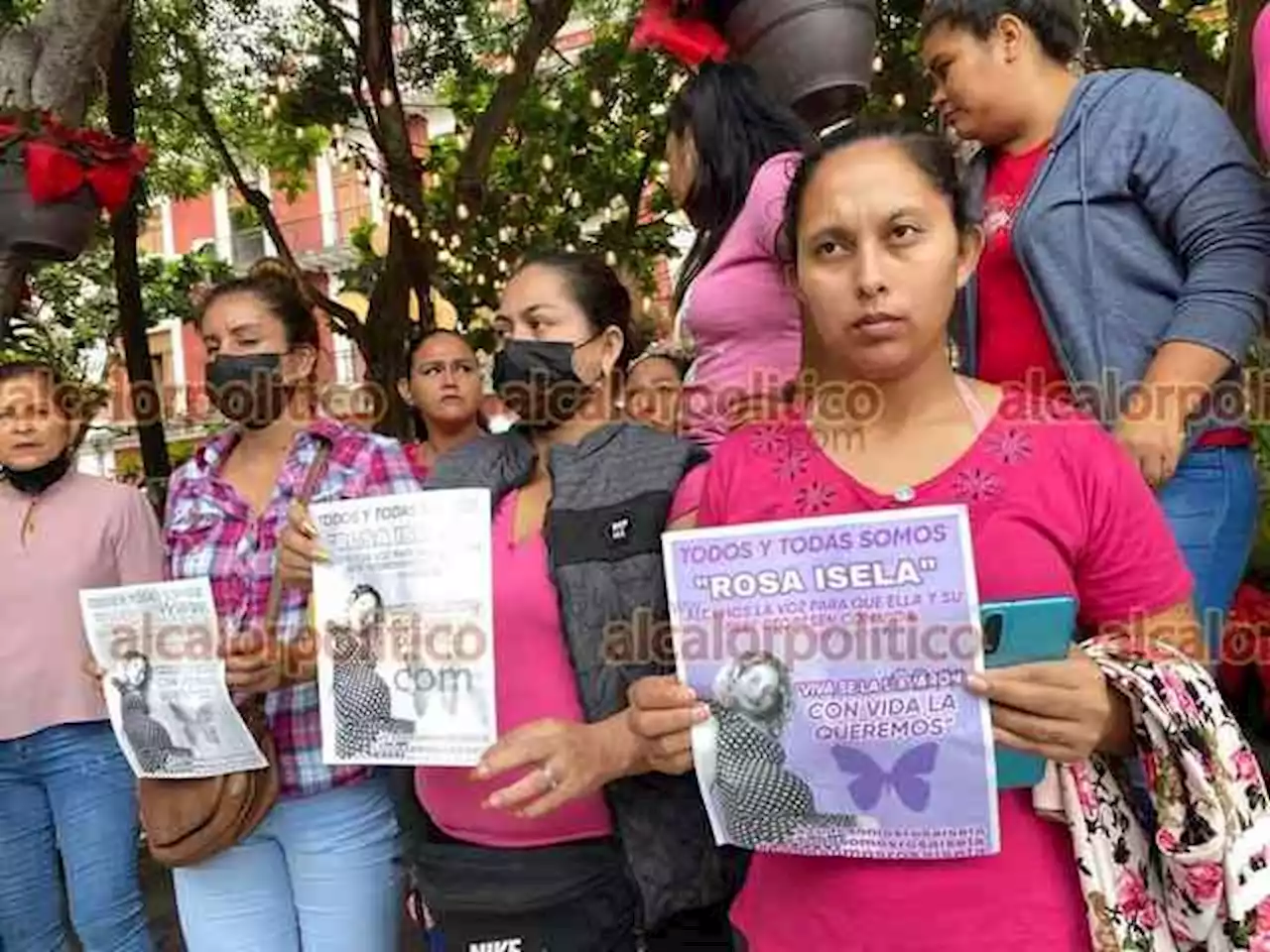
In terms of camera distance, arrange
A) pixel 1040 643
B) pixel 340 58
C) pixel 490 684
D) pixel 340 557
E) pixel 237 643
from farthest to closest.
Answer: pixel 340 58
pixel 237 643
pixel 340 557
pixel 490 684
pixel 1040 643

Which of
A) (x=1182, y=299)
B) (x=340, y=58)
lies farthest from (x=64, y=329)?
(x=1182, y=299)

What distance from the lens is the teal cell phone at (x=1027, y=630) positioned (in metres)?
1.27

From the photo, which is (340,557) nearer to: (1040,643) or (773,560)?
(773,560)

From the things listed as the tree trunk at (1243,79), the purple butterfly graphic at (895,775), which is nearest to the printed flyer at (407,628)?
the purple butterfly graphic at (895,775)

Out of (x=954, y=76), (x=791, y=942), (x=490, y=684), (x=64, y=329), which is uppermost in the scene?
(x=64, y=329)

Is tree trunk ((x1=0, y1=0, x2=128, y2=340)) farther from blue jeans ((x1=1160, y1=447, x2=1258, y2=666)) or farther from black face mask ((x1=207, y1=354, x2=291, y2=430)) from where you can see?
blue jeans ((x1=1160, y1=447, x2=1258, y2=666))

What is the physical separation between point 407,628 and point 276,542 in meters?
0.63

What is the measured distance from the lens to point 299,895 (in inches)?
99.5

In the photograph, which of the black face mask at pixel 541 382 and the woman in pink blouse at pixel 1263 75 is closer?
the woman in pink blouse at pixel 1263 75

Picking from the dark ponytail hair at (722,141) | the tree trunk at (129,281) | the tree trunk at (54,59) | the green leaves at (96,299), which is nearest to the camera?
the dark ponytail hair at (722,141)

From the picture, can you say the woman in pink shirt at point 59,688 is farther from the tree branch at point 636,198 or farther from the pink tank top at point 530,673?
the tree branch at point 636,198

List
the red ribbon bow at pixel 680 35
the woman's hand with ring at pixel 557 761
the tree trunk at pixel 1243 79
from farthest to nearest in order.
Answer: the tree trunk at pixel 1243 79, the red ribbon bow at pixel 680 35, the woman's hand with ring at pixel 557 761

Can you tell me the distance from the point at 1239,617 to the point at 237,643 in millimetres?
3146

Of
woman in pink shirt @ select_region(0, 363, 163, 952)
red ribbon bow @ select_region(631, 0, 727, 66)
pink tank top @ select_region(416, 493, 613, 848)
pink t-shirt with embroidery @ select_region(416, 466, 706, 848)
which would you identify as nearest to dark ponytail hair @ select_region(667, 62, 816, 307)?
red ribbon bow @ select_region(631, 0, 727, 66)
